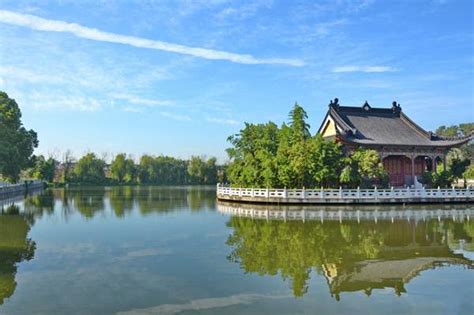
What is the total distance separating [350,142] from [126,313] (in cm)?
2617

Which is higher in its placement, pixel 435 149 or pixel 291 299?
pixel 435 149

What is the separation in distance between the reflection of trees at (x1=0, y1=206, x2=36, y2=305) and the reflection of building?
20.4ft

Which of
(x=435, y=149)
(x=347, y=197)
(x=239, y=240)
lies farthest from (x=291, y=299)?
(x=435, y=149)

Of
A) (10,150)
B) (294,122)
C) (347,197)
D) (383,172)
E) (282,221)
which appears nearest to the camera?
(282,221)

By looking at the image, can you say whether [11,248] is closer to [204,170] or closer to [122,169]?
[204,170]

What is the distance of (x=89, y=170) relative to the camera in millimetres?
77000

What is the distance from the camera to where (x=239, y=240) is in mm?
14672

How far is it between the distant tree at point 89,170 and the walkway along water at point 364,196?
177ft

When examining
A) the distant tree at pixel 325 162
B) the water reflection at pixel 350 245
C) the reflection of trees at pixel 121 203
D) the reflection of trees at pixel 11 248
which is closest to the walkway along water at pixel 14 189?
the reflection of trees at pixel 121 203

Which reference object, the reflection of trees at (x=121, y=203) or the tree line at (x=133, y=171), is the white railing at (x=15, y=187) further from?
the tree line at (x=133, y=171)

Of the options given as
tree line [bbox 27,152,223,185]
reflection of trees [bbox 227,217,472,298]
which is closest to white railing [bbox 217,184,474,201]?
reflection of trees [bbox 227,217,472,298]

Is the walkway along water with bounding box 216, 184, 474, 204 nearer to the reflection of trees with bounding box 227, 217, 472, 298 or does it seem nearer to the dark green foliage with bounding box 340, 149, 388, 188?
the dark green foliage with bounding box 340, 149, 388, 188

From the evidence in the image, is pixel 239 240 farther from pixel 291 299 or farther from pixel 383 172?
pixel 383 172

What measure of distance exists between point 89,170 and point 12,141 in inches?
1454
